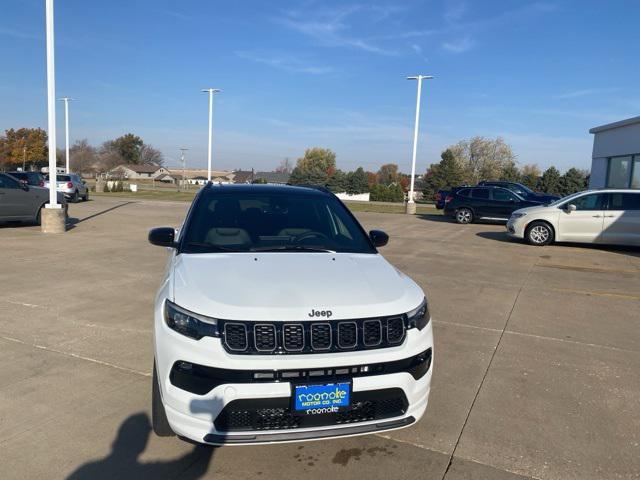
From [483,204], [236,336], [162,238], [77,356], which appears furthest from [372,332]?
[483,204]

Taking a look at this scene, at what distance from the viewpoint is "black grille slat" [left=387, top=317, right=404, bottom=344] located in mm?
2926

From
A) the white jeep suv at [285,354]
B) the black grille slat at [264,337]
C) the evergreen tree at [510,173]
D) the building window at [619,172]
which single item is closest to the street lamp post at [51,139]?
the white jeep suv at [285,354]

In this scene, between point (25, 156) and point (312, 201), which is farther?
point (25, 156)

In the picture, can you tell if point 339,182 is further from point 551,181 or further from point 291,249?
point 291,249

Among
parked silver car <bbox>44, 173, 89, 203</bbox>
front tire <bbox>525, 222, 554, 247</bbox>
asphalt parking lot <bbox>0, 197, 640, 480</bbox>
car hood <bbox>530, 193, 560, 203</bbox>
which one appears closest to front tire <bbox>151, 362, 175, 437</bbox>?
Answer: asphalt parking lot <bbox>0, 197, 640, 480</bbox>

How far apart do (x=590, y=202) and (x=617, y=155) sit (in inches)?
500

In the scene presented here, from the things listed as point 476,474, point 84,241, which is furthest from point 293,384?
point 84,241

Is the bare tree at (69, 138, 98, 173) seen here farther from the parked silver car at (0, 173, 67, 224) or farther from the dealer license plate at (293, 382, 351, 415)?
the dealer license plate at (293, 382, 351, 415)

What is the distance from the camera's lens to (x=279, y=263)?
3508mm

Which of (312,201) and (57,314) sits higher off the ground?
(312,201)

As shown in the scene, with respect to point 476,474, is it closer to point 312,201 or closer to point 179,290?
point 179,290

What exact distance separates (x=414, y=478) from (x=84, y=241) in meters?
11.3

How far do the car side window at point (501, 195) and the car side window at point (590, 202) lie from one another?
6.56 meters

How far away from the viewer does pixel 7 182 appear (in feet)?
45.1
